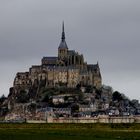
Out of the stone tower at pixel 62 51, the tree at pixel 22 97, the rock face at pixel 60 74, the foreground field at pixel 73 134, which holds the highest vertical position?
the stone tower at pixel 62 51

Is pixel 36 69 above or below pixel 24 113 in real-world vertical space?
above

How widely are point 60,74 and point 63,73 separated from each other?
0.75m

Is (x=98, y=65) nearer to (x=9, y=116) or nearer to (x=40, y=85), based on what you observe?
(x=40, y=85)

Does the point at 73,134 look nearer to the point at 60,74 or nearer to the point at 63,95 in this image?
the point at 63,95

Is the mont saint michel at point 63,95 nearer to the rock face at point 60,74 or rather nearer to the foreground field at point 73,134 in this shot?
the rock face at point 60,74

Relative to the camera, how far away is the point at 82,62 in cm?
15488

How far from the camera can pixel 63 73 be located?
149500mm

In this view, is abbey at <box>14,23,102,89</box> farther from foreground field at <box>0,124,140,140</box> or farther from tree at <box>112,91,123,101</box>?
foreground field at <box>0,124,140,140</box>

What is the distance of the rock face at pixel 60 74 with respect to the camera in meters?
149

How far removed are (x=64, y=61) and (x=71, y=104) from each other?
54.5 feet

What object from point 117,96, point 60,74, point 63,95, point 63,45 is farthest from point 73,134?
point 63,45

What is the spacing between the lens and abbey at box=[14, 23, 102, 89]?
14925 cm

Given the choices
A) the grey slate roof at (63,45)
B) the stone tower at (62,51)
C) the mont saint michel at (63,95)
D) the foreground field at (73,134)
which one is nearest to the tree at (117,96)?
the mont saint michel at (63,95)

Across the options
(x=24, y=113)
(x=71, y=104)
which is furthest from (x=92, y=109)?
(x=24, y=113)
